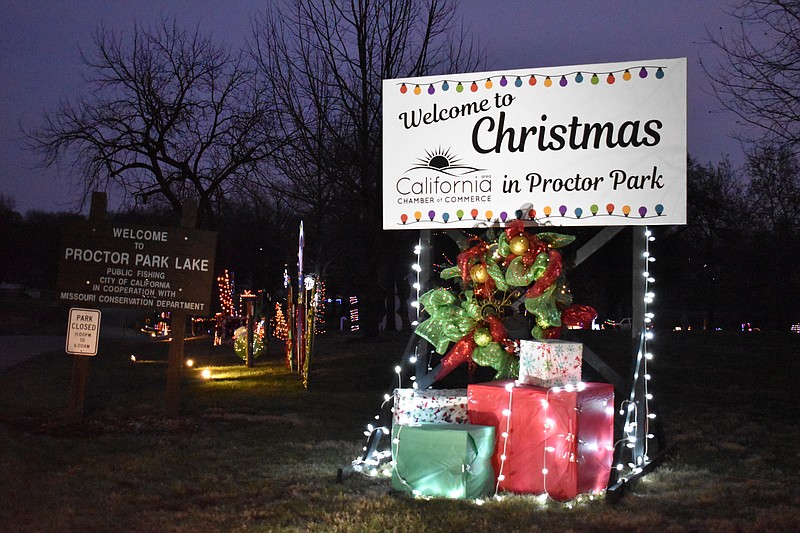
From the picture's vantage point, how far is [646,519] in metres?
6.20

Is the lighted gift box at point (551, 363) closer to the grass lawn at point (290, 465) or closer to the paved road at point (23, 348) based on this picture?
the grass lawn at point (290, 465)

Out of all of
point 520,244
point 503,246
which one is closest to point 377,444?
point 503,246

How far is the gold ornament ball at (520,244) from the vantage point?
297 inches

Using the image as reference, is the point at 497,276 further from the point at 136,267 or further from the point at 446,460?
the point at 136,267

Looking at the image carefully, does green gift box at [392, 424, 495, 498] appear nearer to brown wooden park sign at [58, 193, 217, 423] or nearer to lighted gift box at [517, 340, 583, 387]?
lighted gift box at [517, 340, 583, 387]

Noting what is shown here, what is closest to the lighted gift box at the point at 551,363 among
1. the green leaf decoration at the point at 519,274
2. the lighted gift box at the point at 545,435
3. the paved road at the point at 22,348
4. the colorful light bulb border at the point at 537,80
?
the lighted gift box at the point at 545,435

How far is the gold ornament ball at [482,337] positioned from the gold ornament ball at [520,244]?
0.77 meters

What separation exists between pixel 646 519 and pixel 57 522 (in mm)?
4130

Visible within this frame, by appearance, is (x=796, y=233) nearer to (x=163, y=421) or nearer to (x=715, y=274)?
(x=715, y=274)

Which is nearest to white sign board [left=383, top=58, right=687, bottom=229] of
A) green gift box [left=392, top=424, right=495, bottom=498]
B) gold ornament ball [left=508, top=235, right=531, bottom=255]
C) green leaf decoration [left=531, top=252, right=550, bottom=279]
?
gold ornament ball [left=508, top=235, right=531, bottom=255]

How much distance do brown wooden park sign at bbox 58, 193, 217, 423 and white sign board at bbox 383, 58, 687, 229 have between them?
3.78m

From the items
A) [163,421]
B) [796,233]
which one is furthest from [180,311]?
[796,233]

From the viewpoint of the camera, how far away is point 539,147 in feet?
25.3

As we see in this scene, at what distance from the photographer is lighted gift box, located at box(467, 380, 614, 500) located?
672cm
